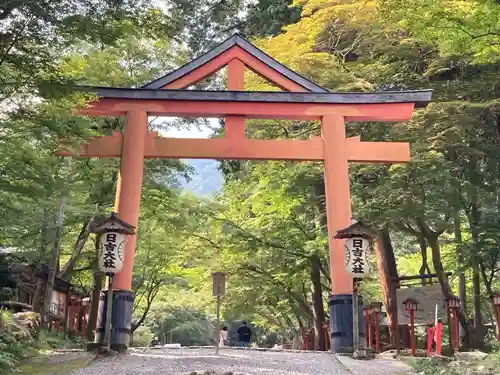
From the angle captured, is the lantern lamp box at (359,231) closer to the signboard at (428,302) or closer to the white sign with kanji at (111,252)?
the signboard at (428,302)

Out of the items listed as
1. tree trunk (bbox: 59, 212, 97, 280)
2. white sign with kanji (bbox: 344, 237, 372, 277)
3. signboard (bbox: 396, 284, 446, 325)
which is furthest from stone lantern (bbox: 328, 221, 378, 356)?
tree trunk (bbox: 59, 212, 97, 280)

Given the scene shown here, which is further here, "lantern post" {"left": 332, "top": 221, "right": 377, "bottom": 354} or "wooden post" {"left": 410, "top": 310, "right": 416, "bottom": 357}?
"wooden post" {"left": 410, "top": 310, "right": 416, "bottom": 357}

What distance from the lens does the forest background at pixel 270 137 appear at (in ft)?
26.5

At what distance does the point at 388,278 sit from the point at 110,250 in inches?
323

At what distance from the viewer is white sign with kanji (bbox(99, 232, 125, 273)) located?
31.8 feet

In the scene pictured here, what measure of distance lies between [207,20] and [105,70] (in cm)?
633

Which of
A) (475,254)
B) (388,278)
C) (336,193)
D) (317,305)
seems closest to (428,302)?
(388,278)

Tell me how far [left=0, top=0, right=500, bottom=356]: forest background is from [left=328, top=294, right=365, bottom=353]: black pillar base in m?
3.19

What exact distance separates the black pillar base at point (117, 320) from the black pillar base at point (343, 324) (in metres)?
3.82

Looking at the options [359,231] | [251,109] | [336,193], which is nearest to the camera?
[359,231]

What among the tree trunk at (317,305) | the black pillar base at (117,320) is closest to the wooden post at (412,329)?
the black pillar base at (117,320)

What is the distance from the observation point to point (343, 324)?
1030cm

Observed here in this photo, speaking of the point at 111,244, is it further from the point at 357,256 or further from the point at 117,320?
the point at 357,256

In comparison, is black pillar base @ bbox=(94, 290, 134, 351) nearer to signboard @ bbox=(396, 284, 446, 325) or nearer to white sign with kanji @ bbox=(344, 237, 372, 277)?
white sign with kanji @ bbox=(344, 237, 372, 277)
